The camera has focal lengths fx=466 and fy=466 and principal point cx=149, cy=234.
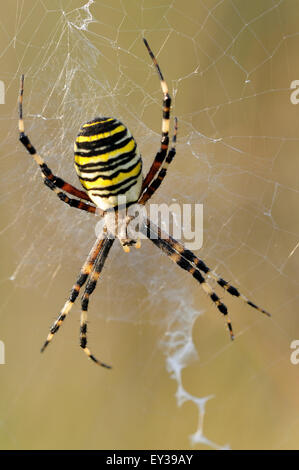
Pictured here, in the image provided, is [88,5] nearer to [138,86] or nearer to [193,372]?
[138,86]

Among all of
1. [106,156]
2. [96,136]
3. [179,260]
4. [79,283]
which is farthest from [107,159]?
[79,283]

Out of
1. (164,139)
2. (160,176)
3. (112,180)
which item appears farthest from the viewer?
(160,176)

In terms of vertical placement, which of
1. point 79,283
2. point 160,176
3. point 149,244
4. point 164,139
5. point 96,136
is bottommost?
point 79,283

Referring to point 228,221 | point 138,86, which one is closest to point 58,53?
point 138,86

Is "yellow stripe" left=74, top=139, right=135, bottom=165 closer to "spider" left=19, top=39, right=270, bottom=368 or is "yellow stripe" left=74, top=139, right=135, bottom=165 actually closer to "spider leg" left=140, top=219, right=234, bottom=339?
"spider" left=19, top=39, right=270, bottom=368

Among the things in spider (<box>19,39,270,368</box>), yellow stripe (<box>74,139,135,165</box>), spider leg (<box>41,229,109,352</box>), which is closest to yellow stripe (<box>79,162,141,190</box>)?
spider (<box>19,39,270,368</box>)

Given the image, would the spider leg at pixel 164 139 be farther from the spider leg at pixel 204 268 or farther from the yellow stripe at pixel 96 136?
the spider leg at pixel 204 268

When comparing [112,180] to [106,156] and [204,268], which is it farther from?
[204,268]
